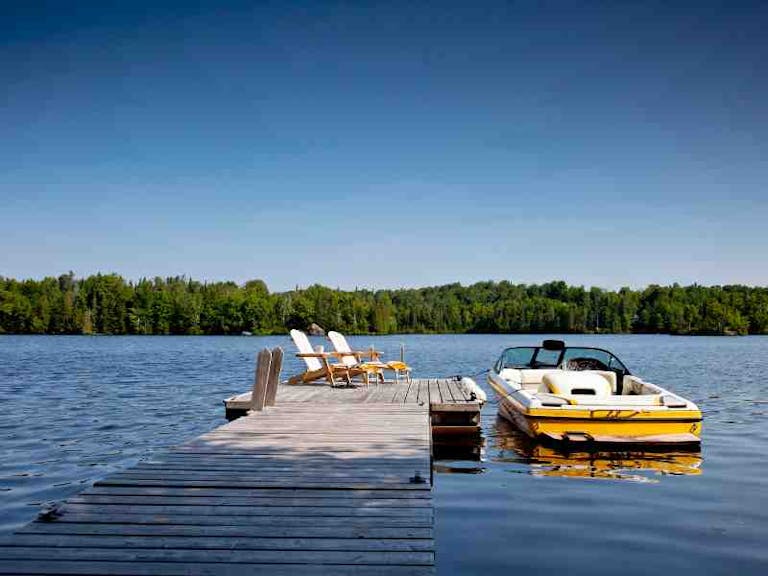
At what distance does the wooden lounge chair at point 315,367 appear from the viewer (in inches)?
559

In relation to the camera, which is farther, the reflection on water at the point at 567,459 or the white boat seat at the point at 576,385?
the white boat seat at the point at 576,385

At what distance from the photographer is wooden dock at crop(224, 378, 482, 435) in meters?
11.6

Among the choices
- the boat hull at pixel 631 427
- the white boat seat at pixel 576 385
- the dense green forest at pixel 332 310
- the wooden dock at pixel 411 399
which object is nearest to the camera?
the boat hull at pixel 631 427

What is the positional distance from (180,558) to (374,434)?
453 centimetres

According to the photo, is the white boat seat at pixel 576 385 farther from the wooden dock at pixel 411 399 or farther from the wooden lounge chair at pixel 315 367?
the wooden lounge chair at pixel 315 367

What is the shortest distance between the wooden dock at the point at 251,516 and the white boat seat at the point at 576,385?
3993 millimetres

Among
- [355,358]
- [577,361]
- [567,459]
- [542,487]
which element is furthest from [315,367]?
[542,487]

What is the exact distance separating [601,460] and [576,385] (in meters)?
1.26

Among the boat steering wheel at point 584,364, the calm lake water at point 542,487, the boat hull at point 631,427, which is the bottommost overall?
the calm lake water at point 542,487

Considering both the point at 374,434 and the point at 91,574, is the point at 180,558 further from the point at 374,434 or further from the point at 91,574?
the point at 374,434

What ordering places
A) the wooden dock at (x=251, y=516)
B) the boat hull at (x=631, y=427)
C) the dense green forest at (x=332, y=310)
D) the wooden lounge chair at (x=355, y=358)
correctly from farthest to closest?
the dense green forest at (x=332, y=310) → the wooden lounge chair at (x=355, y=358) → the boat hull at (x=631, y=427) → the wooden dock at (x=251, y=516)

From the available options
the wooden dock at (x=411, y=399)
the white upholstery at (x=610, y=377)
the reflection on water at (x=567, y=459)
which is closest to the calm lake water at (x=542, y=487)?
the reflection on water at (x=567, y=459)

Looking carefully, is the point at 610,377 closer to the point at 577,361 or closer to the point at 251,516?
the point at 577,361

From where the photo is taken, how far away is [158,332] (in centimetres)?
10825
